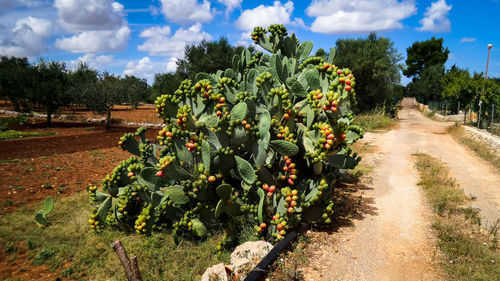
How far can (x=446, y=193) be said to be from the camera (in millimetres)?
5371

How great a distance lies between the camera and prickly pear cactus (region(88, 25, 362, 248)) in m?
3.66

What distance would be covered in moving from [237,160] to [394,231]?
246cm

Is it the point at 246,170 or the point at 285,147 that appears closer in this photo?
the point at 246,170

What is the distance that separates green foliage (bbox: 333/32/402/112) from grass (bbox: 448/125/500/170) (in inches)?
229

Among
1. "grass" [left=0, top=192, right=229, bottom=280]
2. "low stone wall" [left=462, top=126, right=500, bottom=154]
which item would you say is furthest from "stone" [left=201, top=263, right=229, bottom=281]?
"low stone wall" [left=462, top=126, right=500, bottom=154]

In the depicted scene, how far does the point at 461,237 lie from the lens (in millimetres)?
3721

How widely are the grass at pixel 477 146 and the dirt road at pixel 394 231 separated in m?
0.26

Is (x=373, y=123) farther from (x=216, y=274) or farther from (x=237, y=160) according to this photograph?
(x=216, y=274)

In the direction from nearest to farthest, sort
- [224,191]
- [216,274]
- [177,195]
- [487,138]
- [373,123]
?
[216,274], [224,191], [177,195], [487,138], [373,123]

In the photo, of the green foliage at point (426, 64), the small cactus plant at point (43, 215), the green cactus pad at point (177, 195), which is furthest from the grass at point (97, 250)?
the green foliage at point (426, 64)

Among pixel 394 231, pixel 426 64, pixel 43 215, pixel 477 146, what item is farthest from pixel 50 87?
pixel 426 64

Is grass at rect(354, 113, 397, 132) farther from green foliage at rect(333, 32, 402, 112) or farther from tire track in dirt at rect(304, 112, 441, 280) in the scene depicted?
tire track in dirt at rect(304, 112, 441, 280)

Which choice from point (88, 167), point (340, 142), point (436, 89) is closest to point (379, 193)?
point (340, 142)

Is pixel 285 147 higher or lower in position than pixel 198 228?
higher
